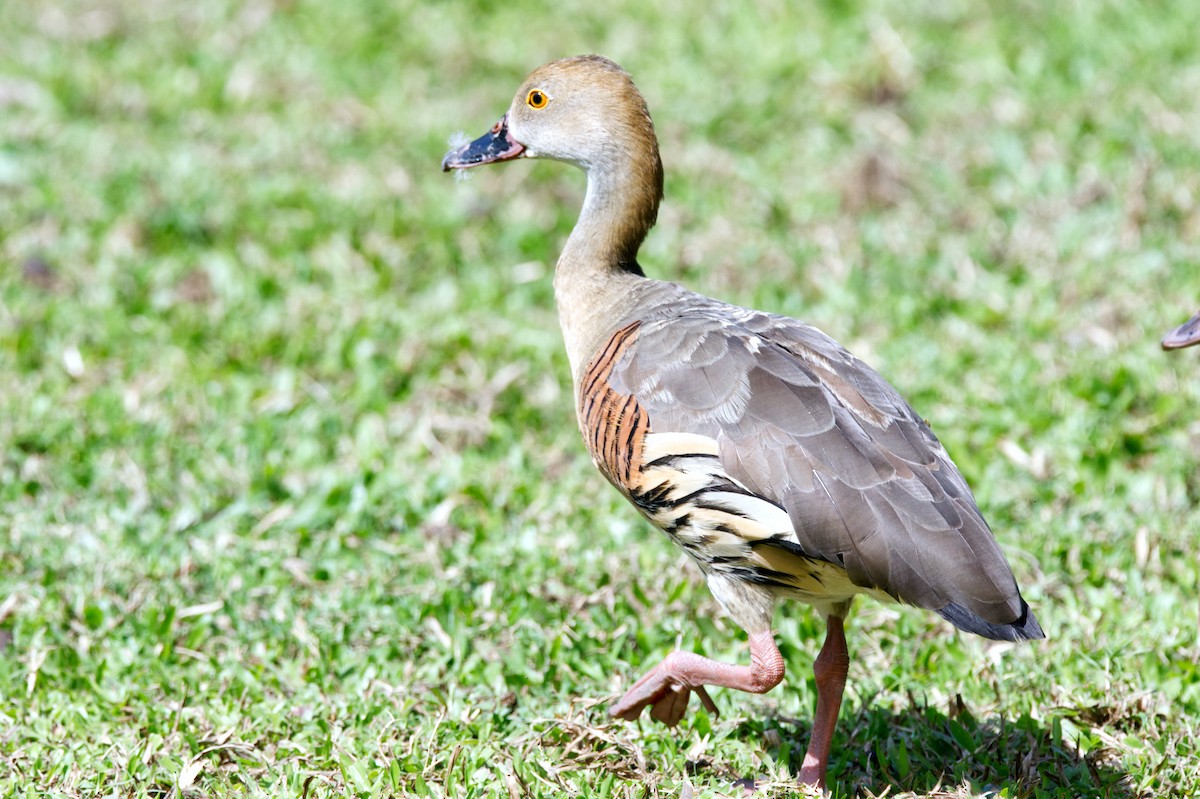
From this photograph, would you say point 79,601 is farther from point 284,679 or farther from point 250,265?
point 250,265

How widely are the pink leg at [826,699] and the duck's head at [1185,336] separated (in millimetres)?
1238

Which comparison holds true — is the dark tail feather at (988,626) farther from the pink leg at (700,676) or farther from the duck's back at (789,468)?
the pink leg at (700,676)

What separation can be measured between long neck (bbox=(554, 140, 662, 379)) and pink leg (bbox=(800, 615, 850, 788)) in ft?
4.13

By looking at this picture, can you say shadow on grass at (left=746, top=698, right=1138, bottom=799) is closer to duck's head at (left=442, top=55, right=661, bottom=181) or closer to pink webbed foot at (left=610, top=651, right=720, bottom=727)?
pink webbed foot at (left=610, top=651, right=720, bottom=727)

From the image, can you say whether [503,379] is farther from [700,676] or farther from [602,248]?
[700,676]

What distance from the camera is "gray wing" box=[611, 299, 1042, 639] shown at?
11.5 feet

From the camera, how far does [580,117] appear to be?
15.8 feet

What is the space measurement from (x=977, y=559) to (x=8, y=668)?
2976 mm

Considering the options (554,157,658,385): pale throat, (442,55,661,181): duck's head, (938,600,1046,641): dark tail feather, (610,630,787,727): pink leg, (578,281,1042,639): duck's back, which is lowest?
(610,630,787,727): pink leg

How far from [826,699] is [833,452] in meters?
0.76

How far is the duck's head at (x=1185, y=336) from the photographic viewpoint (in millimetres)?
4102

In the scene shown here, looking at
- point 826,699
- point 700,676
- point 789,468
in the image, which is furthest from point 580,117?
point 826,699

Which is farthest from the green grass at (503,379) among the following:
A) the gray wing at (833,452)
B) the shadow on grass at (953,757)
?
the gray wing at (833,452)

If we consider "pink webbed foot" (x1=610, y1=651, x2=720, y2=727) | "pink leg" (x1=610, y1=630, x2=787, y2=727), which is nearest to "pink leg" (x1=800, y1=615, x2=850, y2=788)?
"pink leg" (x1=610, y1=630, x2=787, y2=727)
